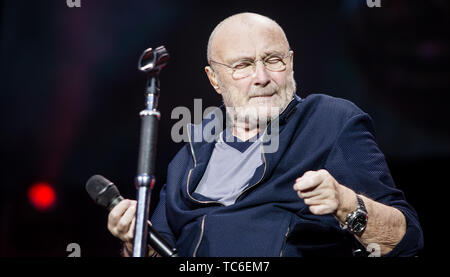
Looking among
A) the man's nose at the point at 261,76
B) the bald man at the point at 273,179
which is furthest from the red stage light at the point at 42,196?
the man's nose at the point at 261,76

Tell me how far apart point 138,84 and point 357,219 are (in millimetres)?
1500

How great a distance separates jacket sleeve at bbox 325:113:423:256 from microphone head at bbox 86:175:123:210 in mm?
600

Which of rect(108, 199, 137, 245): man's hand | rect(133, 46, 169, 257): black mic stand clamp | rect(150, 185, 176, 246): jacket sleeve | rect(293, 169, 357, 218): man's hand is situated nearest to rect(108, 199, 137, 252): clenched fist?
rect(108, 199, 137, 245): man's hand

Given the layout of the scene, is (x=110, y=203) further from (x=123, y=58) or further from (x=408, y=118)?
(x=408, y=118)

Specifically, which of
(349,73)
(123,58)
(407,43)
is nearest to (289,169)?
(349,73)

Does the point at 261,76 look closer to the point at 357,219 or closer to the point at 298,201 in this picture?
the point at 298,201

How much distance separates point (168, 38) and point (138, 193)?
1406 millimetres

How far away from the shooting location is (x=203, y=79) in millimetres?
2209

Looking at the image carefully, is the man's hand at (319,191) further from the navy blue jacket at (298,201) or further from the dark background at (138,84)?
the dark background at (138,84)

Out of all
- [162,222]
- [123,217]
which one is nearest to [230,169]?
[162,222]

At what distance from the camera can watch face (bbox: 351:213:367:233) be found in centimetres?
111

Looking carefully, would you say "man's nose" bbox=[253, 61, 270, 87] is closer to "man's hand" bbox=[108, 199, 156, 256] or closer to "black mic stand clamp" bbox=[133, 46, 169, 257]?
"black mic stand clamp" bbox=[133, 46, 169, 257]

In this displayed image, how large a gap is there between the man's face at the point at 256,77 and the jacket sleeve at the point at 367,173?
9.9 inches

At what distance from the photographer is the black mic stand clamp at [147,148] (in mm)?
976
